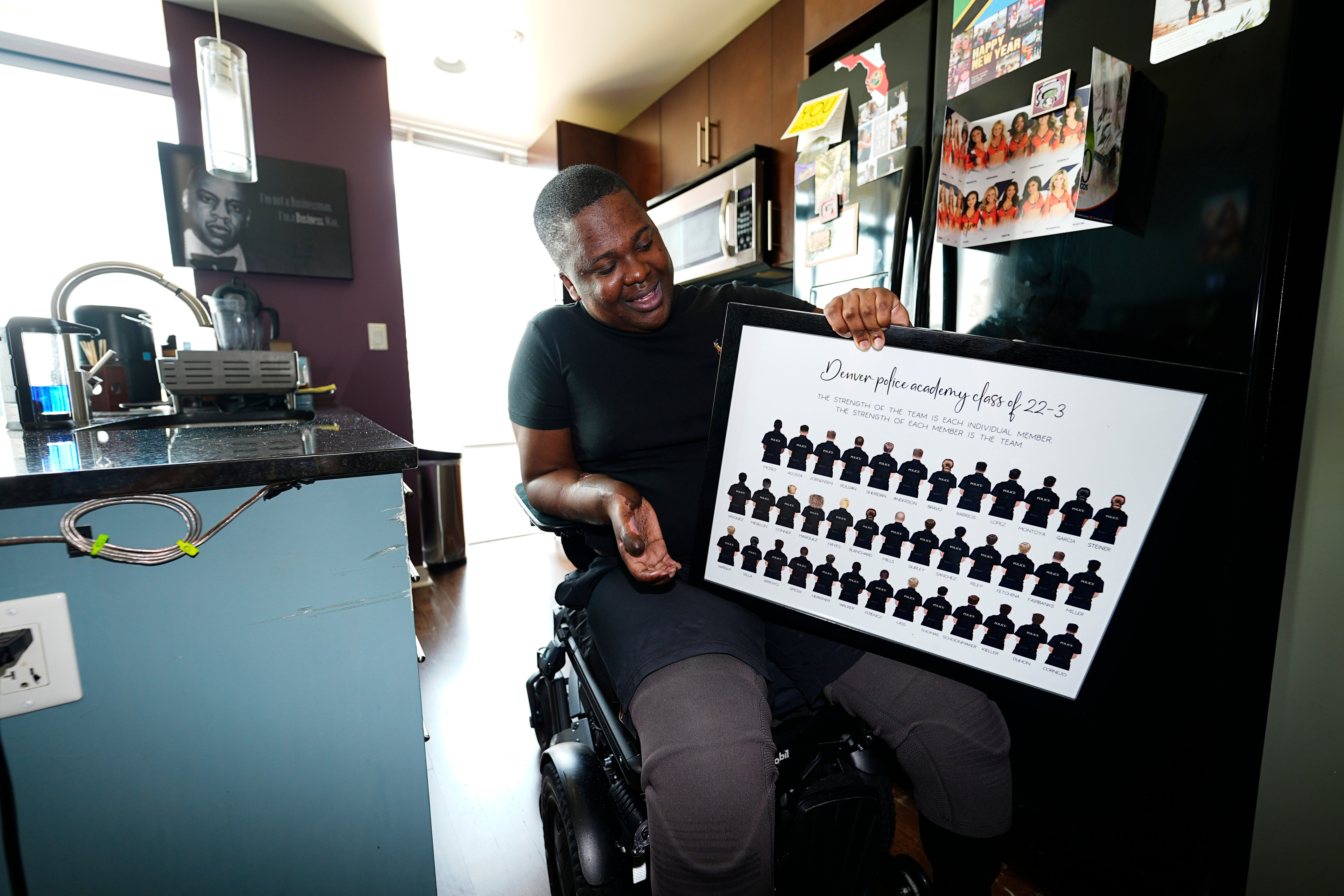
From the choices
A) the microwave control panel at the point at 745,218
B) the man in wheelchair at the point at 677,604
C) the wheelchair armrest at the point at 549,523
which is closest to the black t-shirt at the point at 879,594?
the man in wheelchair at the point at 677,604

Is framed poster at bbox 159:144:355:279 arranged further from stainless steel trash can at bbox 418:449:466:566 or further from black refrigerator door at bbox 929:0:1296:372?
black refrigerator door at bbox 929:0:1296:372

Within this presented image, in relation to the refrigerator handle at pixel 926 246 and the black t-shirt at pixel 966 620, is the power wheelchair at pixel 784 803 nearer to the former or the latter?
the black t-shirt at pixel 966 620

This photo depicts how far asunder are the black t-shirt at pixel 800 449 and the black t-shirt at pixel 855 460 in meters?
0.04

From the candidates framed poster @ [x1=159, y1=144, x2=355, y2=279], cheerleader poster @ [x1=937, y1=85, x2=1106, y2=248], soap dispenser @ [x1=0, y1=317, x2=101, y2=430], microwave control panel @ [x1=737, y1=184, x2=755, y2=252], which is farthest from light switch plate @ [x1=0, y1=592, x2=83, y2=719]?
framed poster @ [x1=159, y1=144, x2=355, y2=279]

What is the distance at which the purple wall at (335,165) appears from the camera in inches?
88.6

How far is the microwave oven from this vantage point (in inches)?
78.4

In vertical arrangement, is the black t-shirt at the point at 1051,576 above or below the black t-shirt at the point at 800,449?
below

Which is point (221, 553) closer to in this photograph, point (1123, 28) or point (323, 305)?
point (1123, 28)

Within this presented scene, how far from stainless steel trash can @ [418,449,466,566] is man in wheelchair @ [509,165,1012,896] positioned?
79.3 inches

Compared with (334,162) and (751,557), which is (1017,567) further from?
(334,162)

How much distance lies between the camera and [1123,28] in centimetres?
77

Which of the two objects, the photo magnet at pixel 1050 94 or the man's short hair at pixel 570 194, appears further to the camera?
the man's short hair at pixel 570 194

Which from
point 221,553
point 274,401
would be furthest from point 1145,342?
point 274,401

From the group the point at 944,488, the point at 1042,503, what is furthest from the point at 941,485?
the point at 1042,503
